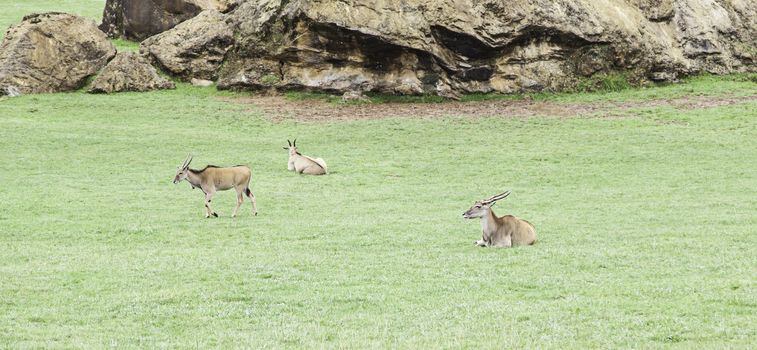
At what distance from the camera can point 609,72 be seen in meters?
39.5

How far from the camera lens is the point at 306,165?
2686cm

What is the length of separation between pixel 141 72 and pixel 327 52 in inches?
306

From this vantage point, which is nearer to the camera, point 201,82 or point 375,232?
point 375,232

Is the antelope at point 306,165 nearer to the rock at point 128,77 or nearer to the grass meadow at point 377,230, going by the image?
the grass meadow at point 377,230

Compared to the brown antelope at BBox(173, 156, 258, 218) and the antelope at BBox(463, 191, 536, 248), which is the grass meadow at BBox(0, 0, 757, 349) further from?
the brown antelope at BBox(173, 156, 258, 218)

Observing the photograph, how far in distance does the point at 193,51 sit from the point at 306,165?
15573 millimetres

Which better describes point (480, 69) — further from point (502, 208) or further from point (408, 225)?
point (408, 225)

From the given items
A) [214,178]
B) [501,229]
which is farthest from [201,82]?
[501,229]

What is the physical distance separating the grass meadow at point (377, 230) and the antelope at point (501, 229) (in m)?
0.43

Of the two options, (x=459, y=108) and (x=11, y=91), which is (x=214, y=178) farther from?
(x=11, y=91)

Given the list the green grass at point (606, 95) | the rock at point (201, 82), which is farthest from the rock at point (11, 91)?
the green grass at point (606, 95)

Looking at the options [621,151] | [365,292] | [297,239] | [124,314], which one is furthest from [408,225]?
[621,151]

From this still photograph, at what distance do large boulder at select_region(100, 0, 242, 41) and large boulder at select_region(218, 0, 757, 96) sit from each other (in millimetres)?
8253

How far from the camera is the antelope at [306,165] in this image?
2667 cm
